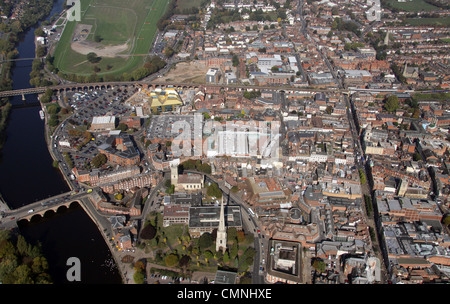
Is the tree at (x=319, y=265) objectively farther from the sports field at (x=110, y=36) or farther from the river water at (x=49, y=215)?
the sports field at (x=110, y=36)

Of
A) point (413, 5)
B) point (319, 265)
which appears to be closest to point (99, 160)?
point (319, 265)

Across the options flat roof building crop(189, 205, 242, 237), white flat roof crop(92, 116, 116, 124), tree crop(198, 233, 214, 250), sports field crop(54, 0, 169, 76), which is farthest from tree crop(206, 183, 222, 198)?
sports field crop(54, 0, 169, 76)

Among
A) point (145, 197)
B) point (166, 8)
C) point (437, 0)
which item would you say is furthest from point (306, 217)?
point (437, 0)

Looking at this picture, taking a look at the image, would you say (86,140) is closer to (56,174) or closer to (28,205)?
(56,174)

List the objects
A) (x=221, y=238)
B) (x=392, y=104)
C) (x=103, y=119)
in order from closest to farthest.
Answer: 1. (x=221, y=238)
2. (x=103, y=119)
3. (x=392, y=104)

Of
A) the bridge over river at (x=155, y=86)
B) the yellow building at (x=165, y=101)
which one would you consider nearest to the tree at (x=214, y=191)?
the yellow building at (x=165, y=101)

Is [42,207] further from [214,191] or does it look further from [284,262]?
[284,262]
